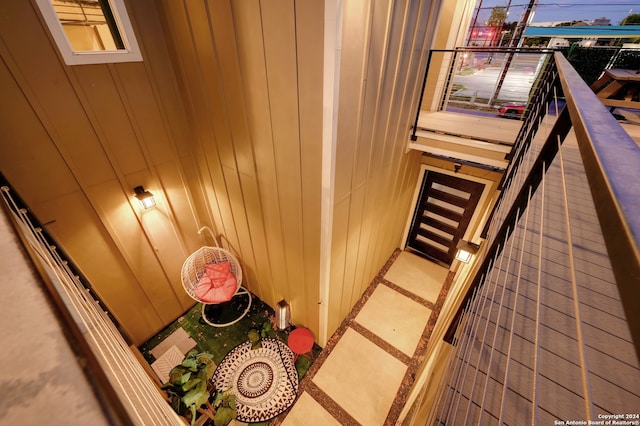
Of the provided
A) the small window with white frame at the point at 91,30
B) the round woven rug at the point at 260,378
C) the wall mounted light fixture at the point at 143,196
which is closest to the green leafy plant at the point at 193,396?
the round woven rug at the point at 260,378

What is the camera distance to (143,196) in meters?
2.88

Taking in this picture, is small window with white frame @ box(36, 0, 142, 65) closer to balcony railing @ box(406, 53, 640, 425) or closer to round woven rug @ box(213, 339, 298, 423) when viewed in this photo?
balcony railing @ box(406, 53, 640, 425)

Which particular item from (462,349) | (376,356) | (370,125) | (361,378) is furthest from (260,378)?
(370,125)

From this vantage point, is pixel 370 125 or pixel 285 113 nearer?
pixel 285 113

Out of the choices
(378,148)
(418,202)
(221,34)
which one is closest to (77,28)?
(221,34)

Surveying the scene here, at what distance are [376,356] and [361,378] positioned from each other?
0.39 metres

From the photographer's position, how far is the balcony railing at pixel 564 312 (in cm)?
38

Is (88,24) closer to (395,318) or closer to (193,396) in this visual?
(193,396)

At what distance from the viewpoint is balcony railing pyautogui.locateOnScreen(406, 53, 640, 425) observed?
14.8 inches

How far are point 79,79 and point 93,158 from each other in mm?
722

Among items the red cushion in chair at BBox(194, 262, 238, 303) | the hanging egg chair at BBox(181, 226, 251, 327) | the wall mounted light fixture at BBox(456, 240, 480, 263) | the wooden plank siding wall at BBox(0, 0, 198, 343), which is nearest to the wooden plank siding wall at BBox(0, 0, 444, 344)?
the wooden plank siding wall at BBox(0, 0, 198, 343)

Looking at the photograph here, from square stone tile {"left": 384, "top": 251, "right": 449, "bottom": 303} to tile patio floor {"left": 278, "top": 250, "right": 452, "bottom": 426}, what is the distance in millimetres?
18

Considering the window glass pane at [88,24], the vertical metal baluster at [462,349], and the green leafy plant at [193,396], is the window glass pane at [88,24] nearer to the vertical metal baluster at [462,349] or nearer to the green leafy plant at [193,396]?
the green leafy plant at [193,396]

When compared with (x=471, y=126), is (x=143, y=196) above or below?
below
